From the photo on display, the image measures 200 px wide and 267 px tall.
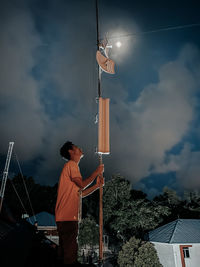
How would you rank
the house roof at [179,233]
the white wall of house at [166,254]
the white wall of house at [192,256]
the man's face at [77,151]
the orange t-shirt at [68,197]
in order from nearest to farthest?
1. the orange t-shirt at [68,197]
2. the man's face at [77,151]
3. the white wall of house at [192,256]
4. the white wall of house at [166,254]
5. the house roof at [179,233]

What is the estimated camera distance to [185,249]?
1527 centimetres

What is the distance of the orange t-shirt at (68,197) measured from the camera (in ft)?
8.39

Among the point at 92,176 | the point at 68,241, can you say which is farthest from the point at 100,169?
the point at 68,241

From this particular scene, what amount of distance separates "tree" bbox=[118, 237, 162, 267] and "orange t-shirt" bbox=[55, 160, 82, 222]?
14661 millimetres

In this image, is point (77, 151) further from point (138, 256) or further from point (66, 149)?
point (138, 256)

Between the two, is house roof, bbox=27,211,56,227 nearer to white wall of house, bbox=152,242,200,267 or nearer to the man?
white wall of house, bbox=152,242,200,267

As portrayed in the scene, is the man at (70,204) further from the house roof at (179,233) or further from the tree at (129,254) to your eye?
the house roof at (179,233)

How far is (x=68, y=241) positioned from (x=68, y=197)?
1.88ft

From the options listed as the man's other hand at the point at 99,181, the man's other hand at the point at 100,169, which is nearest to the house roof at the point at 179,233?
the man's other hand at the point at 99,181

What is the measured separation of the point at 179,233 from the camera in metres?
16.5

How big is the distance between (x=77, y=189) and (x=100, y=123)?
4.03 feet

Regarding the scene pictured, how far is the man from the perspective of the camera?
2426 millimetres

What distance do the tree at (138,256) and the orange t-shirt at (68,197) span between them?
14.7 m

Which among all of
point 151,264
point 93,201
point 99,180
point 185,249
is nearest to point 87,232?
point 151,264
